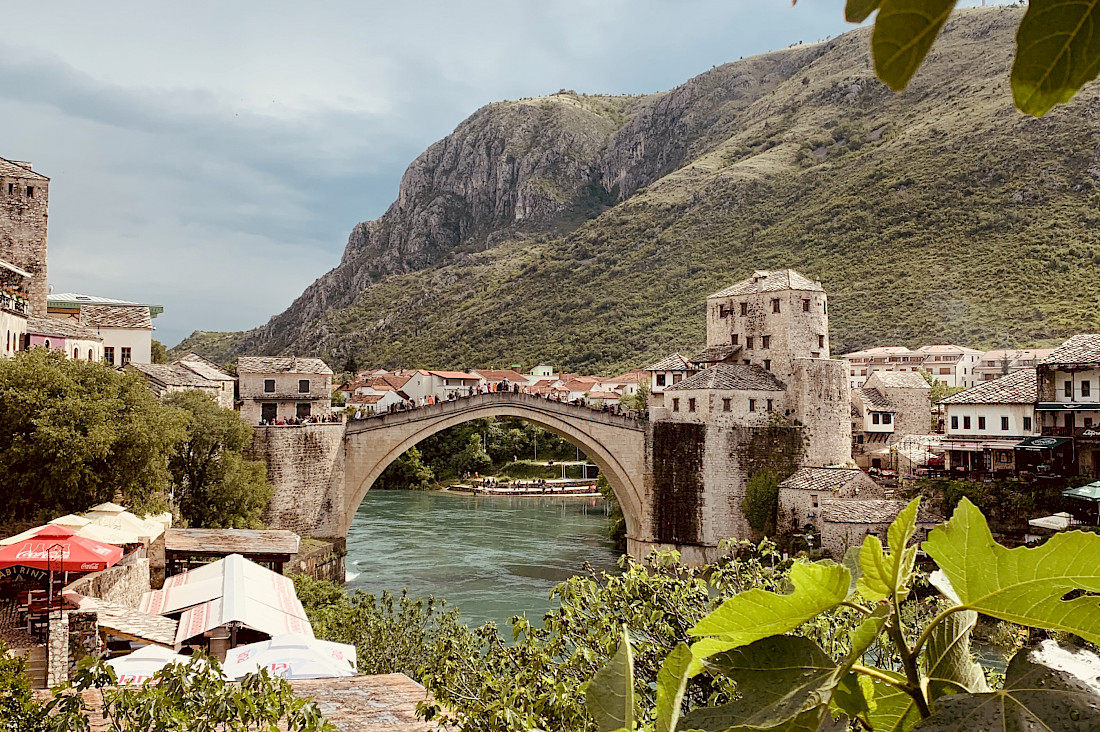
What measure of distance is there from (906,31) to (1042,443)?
26886mm

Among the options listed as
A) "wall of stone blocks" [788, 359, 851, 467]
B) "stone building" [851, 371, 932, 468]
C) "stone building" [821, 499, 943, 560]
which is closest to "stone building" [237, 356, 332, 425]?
"wall of stone blocks" [788, 359, 851, 467]

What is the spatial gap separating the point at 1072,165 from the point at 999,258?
367 inches

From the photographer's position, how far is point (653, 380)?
33.2m

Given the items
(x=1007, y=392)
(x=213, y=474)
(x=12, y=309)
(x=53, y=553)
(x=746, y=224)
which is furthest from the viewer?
(x=746, y=224)

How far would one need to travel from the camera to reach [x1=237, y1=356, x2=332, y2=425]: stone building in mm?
25312

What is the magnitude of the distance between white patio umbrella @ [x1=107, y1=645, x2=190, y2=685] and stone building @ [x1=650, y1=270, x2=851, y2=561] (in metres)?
20.1

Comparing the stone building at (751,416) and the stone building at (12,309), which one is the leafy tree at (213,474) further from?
the stone building at (751,416)

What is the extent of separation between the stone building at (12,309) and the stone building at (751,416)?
62.9ft

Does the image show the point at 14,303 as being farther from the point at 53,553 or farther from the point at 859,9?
the point at 859,9

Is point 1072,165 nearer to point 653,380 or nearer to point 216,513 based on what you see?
point 653,380

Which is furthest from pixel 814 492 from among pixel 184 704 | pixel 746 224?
pixel 746 224

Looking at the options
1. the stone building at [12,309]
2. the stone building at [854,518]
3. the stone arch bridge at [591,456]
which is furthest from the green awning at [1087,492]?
the stone building at [12,309]

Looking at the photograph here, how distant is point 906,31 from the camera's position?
617 mm

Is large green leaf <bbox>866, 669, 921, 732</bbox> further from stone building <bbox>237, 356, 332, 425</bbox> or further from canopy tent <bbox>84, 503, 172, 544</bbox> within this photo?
stone building <bbox>237, 356, 332, 425</bbox>
